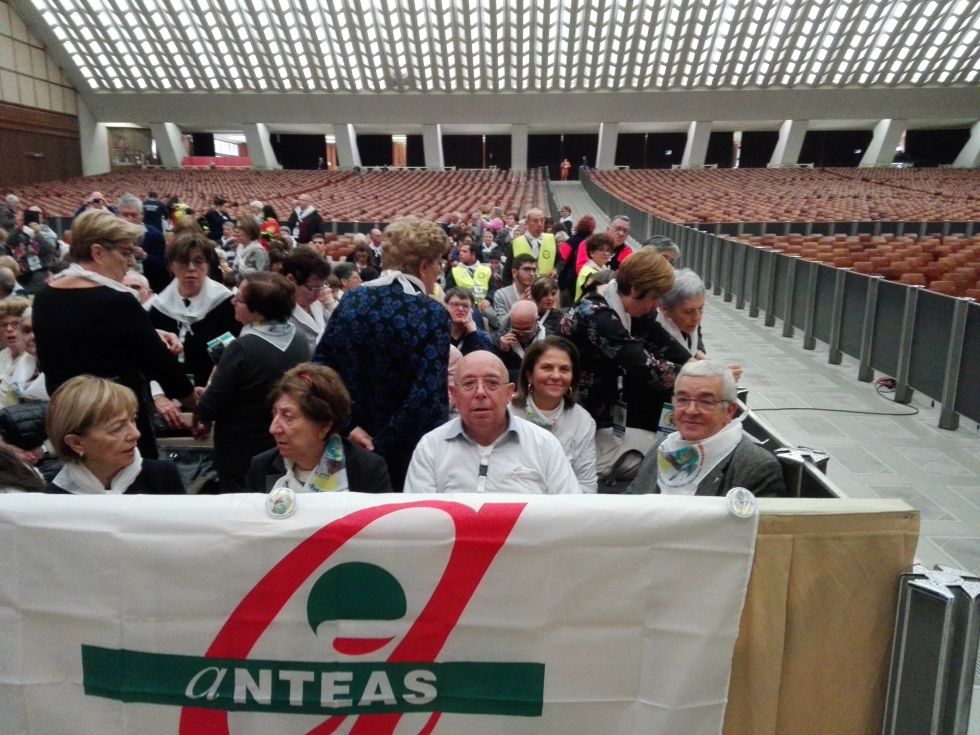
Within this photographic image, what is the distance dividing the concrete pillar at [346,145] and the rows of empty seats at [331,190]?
326 centimetres

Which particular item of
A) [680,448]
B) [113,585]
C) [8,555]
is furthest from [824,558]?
[8,555]

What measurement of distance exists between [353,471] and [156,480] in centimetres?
69

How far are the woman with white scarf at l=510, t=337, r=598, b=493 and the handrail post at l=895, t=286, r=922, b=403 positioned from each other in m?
5.32

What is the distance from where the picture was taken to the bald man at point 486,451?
255 cm

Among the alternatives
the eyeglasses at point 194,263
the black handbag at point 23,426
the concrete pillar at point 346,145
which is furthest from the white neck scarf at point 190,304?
the concrete pillar at point 346,145

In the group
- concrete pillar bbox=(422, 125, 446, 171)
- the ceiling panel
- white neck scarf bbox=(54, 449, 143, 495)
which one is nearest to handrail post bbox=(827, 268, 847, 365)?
white neck scarf bbox=(54, 449, 143, 495)

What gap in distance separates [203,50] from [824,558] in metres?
40.7

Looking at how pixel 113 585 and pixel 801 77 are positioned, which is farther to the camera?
pixel 801 77

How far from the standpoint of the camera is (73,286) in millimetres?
2977

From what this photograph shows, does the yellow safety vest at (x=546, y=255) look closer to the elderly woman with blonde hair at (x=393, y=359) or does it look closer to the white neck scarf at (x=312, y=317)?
the white neck scarf at (x=312, y=317)

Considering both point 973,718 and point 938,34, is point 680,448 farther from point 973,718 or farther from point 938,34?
point 938,34

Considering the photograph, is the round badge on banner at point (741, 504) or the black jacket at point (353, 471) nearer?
the round badge on banner at point (741, 504)

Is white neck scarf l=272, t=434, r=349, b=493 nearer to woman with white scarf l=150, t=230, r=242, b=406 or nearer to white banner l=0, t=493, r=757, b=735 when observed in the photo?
white banner l=0, t=493, r=757, b=735

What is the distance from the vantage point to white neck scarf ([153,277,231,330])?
436cm
